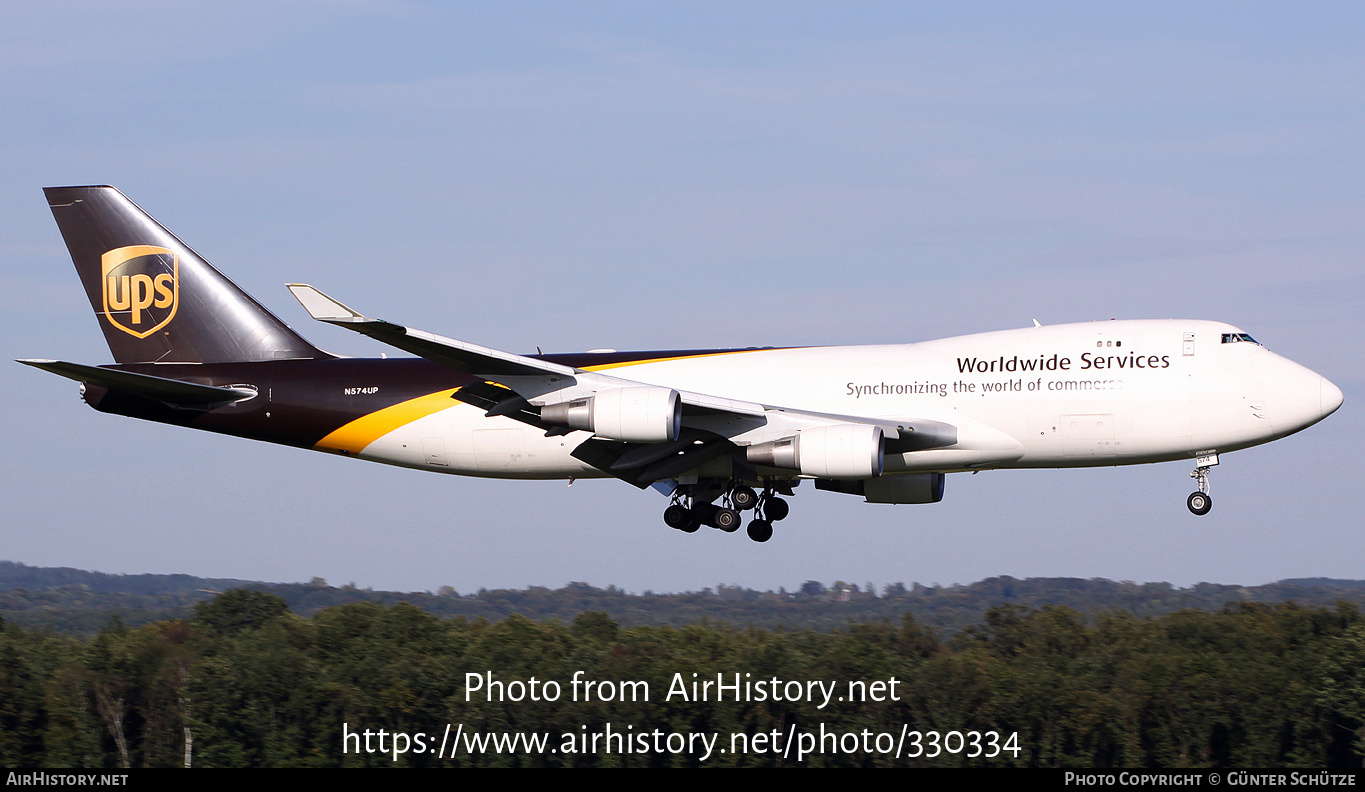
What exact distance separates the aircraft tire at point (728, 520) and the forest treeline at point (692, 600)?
44202 mm

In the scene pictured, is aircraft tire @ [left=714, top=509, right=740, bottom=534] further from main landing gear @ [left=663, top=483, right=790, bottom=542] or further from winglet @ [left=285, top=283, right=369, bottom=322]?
winglet @ [left=285, top=283, right=369, bottom=322]

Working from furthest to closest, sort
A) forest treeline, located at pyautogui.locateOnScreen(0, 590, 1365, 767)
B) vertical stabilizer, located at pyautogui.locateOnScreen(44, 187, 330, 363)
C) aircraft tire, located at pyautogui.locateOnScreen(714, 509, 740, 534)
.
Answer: forest treeline, located at pyautogui.locateOnScreen(0, 590, 1365, 767) → vertical stabilizer, located at pyautogui.locateOnScreen(44, 187, 330, 363) → aircraft tire, located at pyautogui.locateOnScreen(714, 509, 740, 534)

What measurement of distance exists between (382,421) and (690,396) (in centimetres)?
946

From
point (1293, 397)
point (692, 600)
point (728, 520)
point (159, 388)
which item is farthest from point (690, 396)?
point (692, 600)

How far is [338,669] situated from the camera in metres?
74.6

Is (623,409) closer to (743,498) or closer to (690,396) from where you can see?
(690,396)

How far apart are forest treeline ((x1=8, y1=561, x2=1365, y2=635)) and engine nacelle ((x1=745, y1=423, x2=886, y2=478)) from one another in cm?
4910

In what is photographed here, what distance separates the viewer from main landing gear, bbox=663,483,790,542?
38.4 m

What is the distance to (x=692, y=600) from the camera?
384ft

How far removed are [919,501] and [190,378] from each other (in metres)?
21.3

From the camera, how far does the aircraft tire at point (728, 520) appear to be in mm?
38625

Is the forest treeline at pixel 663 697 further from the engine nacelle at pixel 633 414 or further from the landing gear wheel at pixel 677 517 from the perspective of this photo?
the engine nacelle at pixel 633 414

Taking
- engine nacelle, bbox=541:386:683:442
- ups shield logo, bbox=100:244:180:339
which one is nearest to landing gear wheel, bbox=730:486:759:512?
engine nacelle, bbox=541:386:683:442

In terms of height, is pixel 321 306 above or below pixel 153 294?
below
